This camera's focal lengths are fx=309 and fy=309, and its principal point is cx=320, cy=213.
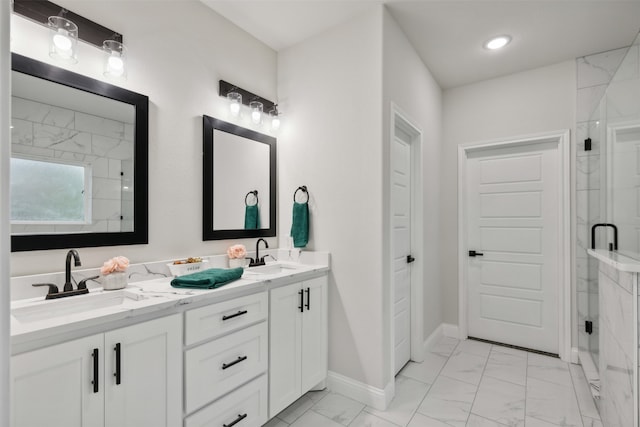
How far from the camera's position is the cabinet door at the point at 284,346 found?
6.07 feet

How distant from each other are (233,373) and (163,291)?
0.56 m

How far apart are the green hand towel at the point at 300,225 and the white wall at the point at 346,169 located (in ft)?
0.23

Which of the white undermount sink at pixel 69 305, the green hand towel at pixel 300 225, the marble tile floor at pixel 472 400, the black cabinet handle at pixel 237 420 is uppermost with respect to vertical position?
the green hand towel at pixel 300 225

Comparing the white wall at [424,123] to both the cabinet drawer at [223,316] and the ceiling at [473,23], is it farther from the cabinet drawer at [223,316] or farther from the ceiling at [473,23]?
the cabinet drawer at [223,316]

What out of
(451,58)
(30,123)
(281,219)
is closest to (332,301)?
(281,219)

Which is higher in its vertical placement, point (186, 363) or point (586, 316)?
point (186, 363)

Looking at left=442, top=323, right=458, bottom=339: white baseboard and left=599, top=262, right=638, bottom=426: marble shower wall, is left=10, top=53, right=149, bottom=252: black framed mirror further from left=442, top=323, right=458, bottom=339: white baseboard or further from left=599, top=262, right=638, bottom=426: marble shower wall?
left=442, top=323, right=458, bottom=339: white baseboard

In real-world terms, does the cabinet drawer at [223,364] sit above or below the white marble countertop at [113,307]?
below

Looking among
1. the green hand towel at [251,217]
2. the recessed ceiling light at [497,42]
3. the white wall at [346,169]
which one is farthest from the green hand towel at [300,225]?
the recessed ceiling light at [497,42]

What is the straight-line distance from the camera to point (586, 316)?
2695 mm

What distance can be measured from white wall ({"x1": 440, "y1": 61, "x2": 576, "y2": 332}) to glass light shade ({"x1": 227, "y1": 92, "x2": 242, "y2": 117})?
230 centimetres

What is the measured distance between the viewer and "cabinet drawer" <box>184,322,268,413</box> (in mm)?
1429

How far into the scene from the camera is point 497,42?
2.57 metres

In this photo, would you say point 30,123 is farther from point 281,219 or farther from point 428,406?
point 428,406
